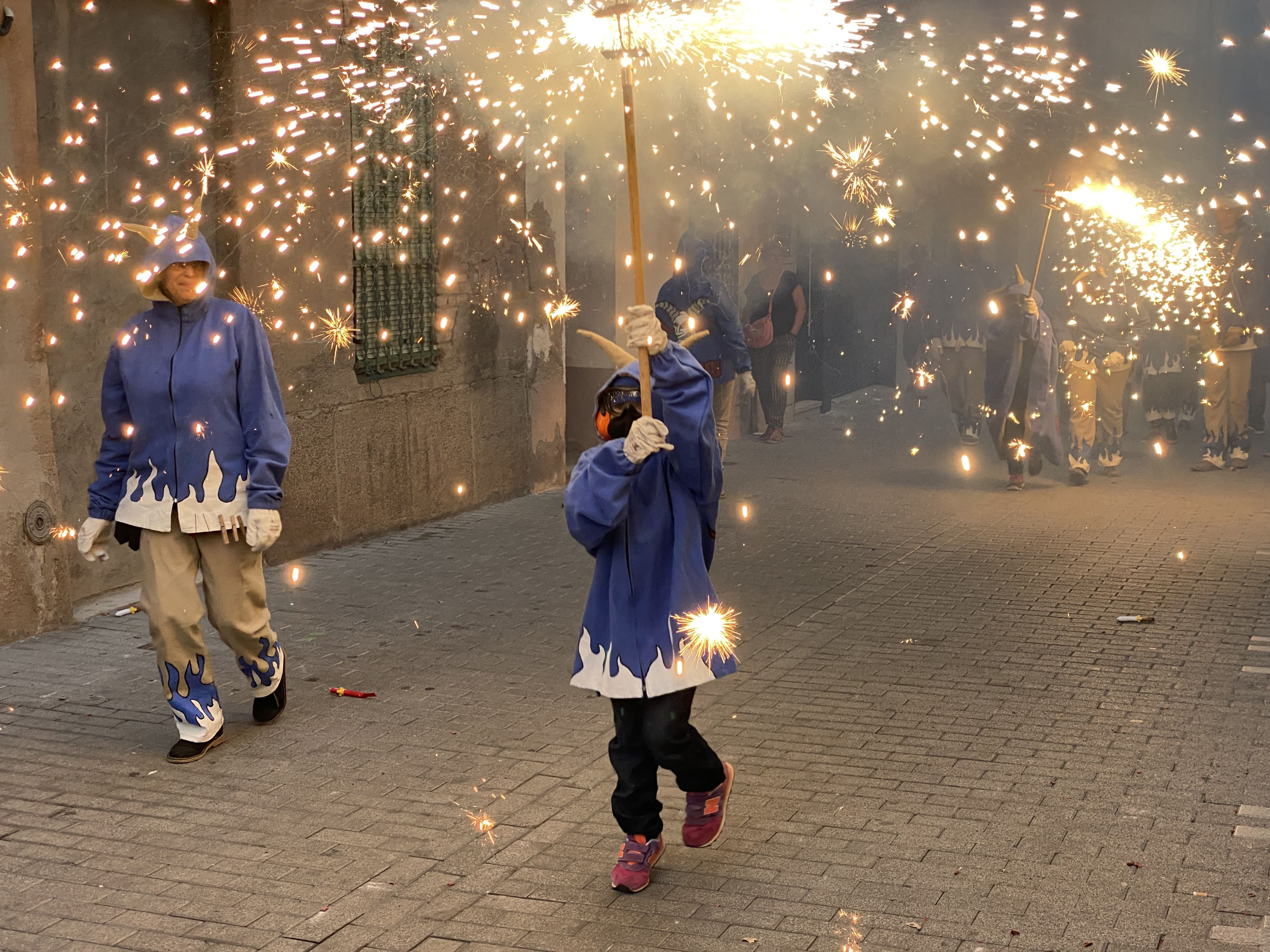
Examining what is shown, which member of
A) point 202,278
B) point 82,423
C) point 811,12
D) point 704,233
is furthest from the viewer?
point 704,233

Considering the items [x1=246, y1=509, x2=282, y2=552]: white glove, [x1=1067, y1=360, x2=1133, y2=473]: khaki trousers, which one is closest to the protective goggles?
[x1=246, y1=509, x2=282, y2=552]: white glove

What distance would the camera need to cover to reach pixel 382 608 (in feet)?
27.8

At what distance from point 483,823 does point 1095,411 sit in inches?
348

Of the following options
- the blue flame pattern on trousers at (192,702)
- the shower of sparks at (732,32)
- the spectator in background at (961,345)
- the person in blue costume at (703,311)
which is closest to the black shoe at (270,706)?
the blue flame pattern on trousers at (192,702)

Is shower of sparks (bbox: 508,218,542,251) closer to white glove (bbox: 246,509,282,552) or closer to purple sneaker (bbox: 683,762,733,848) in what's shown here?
white glove (bbox: 246,509,282,552)

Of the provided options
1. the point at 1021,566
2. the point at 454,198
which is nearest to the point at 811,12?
the point at 454,198

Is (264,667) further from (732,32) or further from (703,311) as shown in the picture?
(703,311)

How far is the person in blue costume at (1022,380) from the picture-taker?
12555 millimetres

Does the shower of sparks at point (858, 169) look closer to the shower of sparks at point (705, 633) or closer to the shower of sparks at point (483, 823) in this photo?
the shower of sparks at point (483, 823)

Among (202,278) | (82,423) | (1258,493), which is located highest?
(202,278)

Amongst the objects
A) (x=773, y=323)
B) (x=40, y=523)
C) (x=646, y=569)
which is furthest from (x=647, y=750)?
(x=773, y=323)

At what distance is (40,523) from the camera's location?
774 centimetres

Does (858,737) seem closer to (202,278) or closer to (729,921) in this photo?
(729,921)

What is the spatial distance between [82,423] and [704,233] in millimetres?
8510
